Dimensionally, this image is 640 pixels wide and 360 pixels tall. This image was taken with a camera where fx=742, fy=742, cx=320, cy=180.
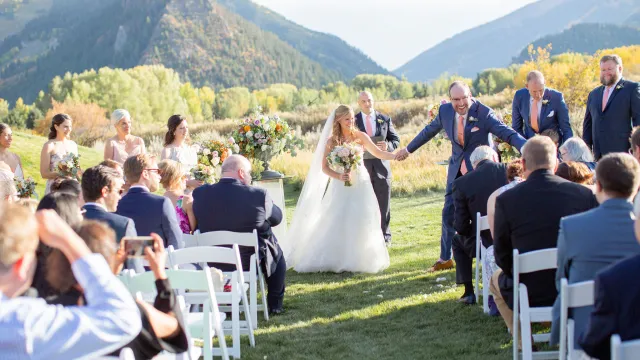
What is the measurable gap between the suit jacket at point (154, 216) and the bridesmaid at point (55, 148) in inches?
136

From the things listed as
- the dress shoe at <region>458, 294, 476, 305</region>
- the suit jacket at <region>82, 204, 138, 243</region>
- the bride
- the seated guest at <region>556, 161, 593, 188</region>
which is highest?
the seated guest at <region>556, 161, 593, 188</region>

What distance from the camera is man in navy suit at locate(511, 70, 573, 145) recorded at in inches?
348

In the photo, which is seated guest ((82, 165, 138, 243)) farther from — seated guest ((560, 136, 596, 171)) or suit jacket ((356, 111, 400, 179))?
suit jacket ((356, 111, 400, 179))

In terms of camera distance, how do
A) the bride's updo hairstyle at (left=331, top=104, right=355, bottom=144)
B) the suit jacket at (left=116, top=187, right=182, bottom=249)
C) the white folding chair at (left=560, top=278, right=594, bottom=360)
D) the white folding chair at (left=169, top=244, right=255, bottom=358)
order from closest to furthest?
the white folding chair at (left=560, top=278, right=594, bottom=360) < the white folding chair at (left=169, top=244, right=255, bottom=358) < the suit jacket at (left=116, top=187, right=182, bottom=249) < the bride's updo hairstyle at (left=331, top=104, right=355, bottom=144)

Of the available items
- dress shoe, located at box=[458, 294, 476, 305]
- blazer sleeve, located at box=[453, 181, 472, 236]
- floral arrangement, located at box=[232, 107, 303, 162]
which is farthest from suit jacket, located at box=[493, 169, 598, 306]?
floral arrangement, located at box=[232, 107, 303, 162]

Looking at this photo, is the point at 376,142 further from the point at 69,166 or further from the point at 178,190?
the point at 69,166

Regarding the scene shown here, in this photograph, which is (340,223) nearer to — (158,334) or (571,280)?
(571,280)

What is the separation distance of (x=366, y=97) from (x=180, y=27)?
115 m

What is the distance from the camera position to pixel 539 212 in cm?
489

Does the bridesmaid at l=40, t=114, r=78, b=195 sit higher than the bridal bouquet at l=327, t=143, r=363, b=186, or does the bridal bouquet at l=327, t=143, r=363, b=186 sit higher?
the bridesmaid at l=40, t=114, r=78, b=195

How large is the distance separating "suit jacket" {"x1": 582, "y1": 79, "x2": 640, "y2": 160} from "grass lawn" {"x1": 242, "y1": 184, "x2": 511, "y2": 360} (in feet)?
8.27

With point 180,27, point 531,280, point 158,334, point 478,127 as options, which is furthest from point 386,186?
point 180,27

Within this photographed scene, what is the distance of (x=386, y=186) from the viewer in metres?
10.4

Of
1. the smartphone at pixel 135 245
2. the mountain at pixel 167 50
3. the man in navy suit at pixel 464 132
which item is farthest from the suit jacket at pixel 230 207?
the mountain at pixel 167 50
